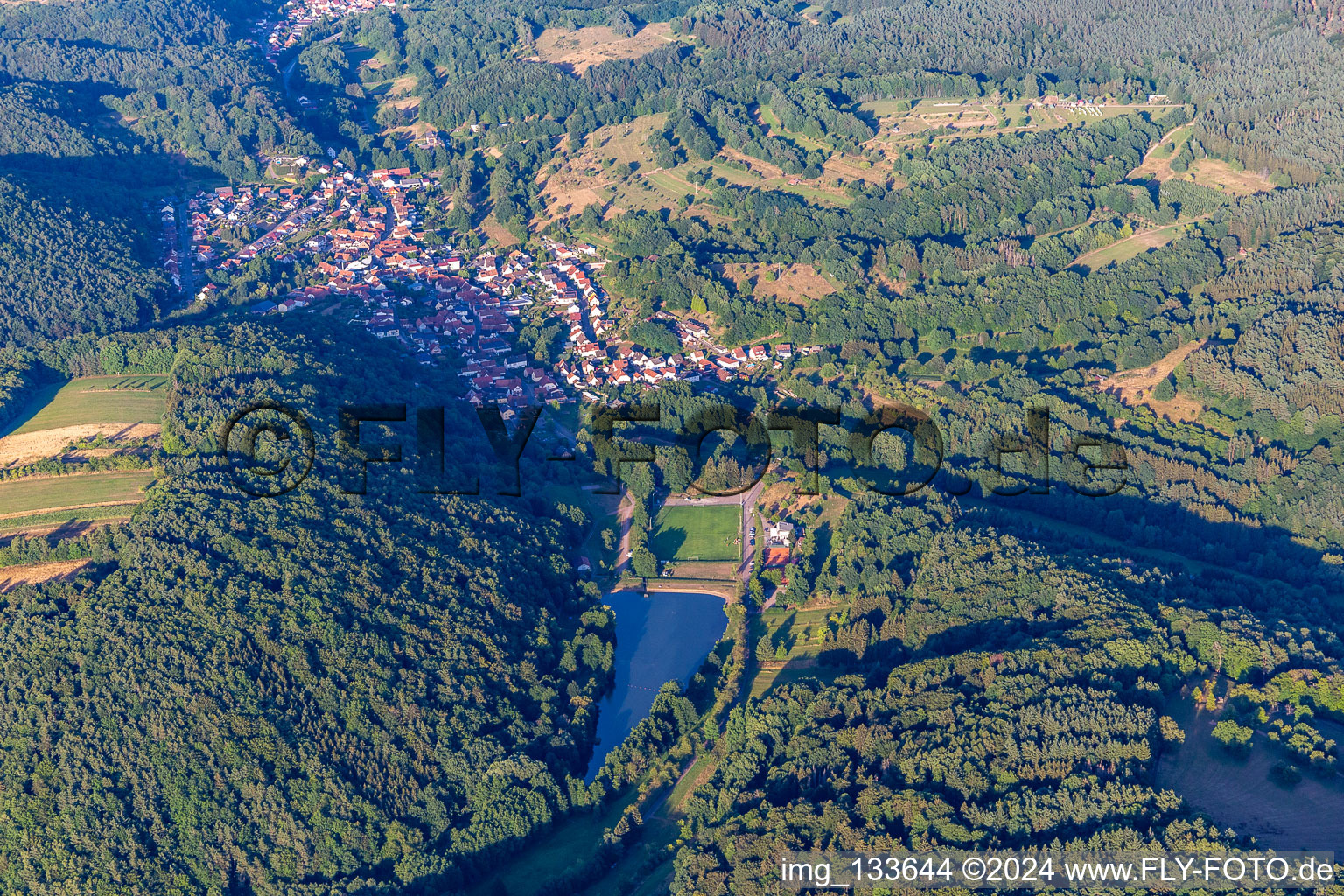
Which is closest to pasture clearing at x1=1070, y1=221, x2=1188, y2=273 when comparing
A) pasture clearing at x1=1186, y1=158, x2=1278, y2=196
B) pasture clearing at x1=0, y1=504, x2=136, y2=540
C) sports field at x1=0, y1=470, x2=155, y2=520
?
pasture clearing at x1=1186, y1=158, x2=1278, y2=196

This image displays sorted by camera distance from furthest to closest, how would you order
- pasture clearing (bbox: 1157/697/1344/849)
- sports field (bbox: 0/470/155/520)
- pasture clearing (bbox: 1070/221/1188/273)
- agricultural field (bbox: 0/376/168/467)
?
pasture clearing (bbox: 1070/221/1188/273)
agricultural field (bbox: 0/376/168/467)
sports field (bbox: 0/470/155/520)
pasture clearing (bbox: 1157/697/1344/849)

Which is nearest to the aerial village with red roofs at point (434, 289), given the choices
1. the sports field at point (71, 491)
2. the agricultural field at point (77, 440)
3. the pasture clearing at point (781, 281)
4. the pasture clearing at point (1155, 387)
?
the pasture clearing at point (781, 281)

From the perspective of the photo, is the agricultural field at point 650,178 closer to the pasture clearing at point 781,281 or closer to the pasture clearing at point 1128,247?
the pasture clearing at point 781,281

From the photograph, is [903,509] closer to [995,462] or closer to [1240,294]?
[995,462]

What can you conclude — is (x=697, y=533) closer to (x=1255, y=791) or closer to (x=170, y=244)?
(x=1255, y=791)

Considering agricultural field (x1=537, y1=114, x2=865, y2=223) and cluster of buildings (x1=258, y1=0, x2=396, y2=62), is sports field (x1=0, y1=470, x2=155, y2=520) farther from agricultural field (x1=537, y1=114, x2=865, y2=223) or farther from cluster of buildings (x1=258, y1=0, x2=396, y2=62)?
cluster of buildings (x1=258, y1=0, x2=396, y2=62)

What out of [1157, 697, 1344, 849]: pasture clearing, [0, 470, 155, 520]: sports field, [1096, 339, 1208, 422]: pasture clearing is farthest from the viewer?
[1096, 339, 1208, 422]: pasture clearing
